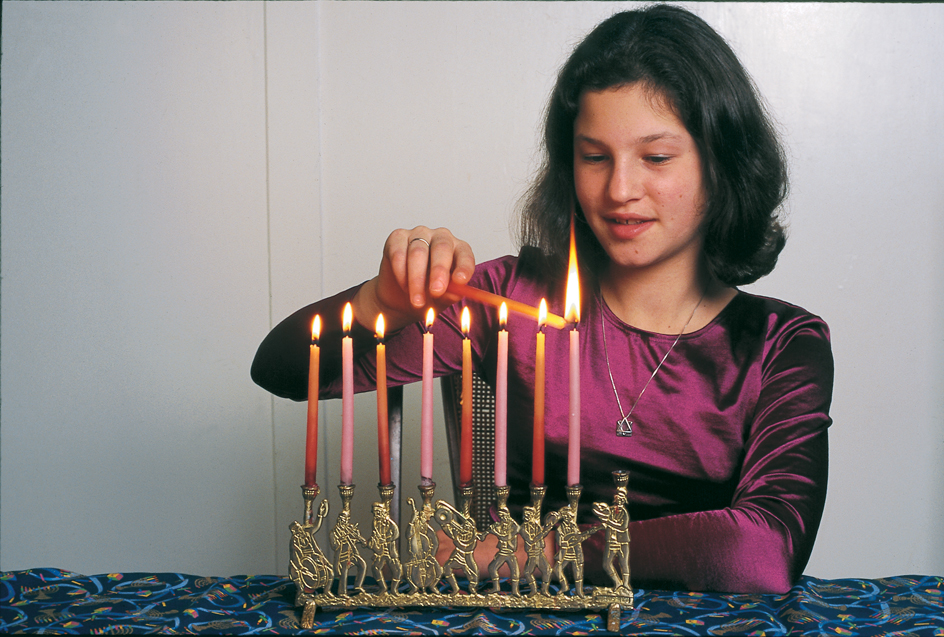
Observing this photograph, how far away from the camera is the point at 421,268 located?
38.7 inches

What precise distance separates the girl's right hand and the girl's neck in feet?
1.38

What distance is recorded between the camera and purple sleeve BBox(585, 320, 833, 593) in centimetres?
95

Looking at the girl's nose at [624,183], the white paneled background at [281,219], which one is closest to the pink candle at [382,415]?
the girl's nose at [624,183]

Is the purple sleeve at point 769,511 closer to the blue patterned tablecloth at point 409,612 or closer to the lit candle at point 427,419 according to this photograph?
the blue patterned tablecloth at point 409,612

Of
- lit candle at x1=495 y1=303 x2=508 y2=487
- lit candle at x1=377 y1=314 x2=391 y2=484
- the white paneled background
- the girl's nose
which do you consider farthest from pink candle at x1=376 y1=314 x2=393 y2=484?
the white paneled background

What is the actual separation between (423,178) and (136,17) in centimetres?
76

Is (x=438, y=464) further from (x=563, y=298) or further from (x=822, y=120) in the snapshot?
(x=822, y=120)

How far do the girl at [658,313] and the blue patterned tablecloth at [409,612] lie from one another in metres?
0.20

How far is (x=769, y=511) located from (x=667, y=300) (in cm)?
43

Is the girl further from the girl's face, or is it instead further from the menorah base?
the menorah base

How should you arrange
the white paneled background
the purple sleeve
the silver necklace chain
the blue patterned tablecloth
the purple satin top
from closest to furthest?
the blue patterned tablecloth
the purple sleeve
the purple satin top
the silver necklace chain
the white paneled background

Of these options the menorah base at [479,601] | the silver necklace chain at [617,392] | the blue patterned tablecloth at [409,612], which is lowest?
the blue patterned tablecloth at [409,612]

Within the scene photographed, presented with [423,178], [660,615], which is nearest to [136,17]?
[423,178]

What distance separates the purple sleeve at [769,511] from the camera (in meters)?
0.95
